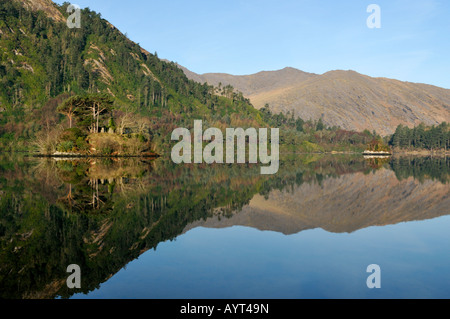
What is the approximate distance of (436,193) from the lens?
1061 inches

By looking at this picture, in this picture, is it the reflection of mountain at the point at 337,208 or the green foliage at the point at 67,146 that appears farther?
the green foliage at the point at 67,146

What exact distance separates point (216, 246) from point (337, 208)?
33.5 ft

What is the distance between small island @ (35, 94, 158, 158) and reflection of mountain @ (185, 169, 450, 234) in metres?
58.0

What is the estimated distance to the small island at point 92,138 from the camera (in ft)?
257

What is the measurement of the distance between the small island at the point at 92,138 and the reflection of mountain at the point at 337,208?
58.0m

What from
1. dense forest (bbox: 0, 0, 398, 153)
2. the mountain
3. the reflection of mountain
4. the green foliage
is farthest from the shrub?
the reflection of mountain

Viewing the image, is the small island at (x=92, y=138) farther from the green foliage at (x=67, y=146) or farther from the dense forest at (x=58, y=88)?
the dense forest at (x=58, y=88)

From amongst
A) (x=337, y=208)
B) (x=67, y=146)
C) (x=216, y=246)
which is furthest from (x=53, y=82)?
(x=216, y=246)

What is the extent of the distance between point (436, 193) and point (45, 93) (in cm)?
17290

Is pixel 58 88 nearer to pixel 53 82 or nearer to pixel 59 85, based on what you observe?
pixel 59 85

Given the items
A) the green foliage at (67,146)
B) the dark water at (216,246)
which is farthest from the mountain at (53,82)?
the dark water at (216,246)
